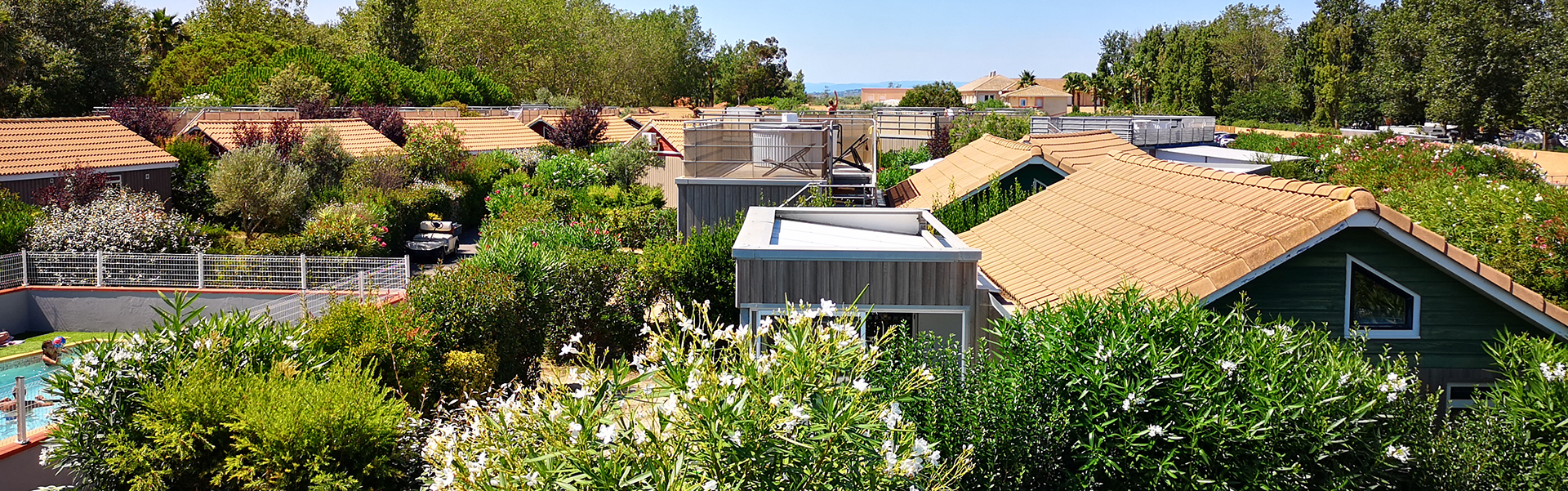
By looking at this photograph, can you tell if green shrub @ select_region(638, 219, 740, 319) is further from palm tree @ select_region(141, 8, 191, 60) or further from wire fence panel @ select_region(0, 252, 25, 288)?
palm tree @ select_region(141, 8, 191, 60)

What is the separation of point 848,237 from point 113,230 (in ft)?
60.0

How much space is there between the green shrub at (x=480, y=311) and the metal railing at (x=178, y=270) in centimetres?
574

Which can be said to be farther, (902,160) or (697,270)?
(902,160)

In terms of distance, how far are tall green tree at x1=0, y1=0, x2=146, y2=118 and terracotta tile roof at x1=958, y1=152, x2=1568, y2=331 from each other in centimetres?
4727

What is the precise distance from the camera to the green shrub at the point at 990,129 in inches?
1435

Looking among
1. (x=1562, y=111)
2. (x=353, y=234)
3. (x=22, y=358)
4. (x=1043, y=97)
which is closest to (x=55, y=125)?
(x=353, y=234)

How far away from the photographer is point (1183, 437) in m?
6.89

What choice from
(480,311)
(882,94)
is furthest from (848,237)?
(882,94)

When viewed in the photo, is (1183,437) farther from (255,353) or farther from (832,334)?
(255,353)

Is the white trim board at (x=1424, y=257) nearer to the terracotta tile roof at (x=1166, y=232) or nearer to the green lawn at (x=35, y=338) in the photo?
the terracotta tile roof at (x=1166, y=232)

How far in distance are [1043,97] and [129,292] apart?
103 meters

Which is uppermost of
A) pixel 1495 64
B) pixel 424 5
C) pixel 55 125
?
pixel 424 5

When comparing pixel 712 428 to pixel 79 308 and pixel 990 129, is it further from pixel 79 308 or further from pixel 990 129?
pixel 990 129

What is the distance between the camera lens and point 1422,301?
9820 millimetres
